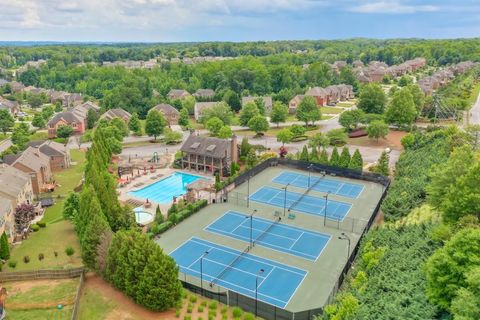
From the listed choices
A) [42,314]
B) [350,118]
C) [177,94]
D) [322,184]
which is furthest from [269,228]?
[177,94]

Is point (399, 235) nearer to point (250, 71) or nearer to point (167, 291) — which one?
point (167, 291)

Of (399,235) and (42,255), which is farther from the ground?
(399,235)

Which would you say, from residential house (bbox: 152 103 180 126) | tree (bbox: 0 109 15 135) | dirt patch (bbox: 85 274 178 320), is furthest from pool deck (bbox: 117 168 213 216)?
tree (bbox: 0 109 15 135)

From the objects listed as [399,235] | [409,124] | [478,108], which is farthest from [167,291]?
[478,108]

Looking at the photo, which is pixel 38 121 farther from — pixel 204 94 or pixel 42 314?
pixel 42 314

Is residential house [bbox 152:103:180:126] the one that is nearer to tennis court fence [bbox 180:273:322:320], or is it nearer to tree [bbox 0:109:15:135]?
tree [bbox 0:109:15:135]
